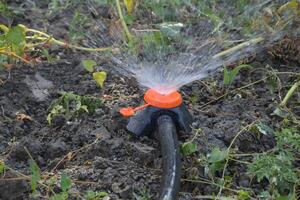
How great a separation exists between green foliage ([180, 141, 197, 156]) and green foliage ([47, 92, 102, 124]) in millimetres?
353

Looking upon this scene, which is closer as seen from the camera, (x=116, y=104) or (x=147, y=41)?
(x=116, y=104)

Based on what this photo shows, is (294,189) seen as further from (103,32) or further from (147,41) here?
(103,32)

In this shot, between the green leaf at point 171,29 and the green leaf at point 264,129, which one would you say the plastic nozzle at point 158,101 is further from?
the green leaf at point 171,29

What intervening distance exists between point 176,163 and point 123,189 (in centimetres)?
15

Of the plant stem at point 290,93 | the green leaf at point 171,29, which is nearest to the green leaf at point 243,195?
the plant stem at point 290,93

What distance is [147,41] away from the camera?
2.30 meters

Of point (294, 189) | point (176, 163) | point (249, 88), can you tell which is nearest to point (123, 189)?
point (176, 163)

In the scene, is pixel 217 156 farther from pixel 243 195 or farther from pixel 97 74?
pixel 97 74

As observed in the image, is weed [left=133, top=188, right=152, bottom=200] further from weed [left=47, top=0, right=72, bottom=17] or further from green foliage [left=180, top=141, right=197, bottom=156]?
weed [left=47, top=0, right=72, bottom=17]

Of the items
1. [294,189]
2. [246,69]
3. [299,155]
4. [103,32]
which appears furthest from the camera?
[103,32]

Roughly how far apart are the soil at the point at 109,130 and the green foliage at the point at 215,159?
0.10 ft

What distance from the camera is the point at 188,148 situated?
1729 mm

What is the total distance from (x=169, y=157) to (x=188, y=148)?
90 mm

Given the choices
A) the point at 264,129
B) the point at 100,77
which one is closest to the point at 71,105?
the point at 100,77
